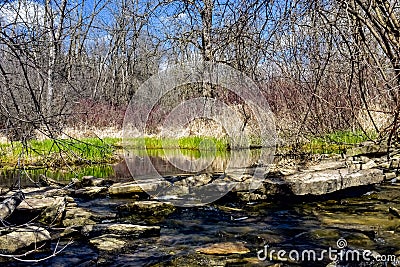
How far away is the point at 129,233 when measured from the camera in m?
3.96

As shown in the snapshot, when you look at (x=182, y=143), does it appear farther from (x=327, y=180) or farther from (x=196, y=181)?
(x=327, y=180)

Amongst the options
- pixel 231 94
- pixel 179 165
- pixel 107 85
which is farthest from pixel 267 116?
pixel 107 85

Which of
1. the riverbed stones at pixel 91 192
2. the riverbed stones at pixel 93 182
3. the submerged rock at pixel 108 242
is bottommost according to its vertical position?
the submerged rock at pixel 108 242

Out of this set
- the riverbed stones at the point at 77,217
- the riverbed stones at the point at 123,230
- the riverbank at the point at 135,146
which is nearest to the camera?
the riverbed stones at the point at 123,230

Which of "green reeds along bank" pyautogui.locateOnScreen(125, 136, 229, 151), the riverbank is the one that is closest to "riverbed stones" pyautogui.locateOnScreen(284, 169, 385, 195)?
the riverbank

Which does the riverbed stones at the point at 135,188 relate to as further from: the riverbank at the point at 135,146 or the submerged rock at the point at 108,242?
the submerged rock at the point at 108,242

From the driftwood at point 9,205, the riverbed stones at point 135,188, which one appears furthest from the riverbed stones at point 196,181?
the driftwood at point 9,205

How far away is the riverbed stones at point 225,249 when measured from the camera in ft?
11.3
